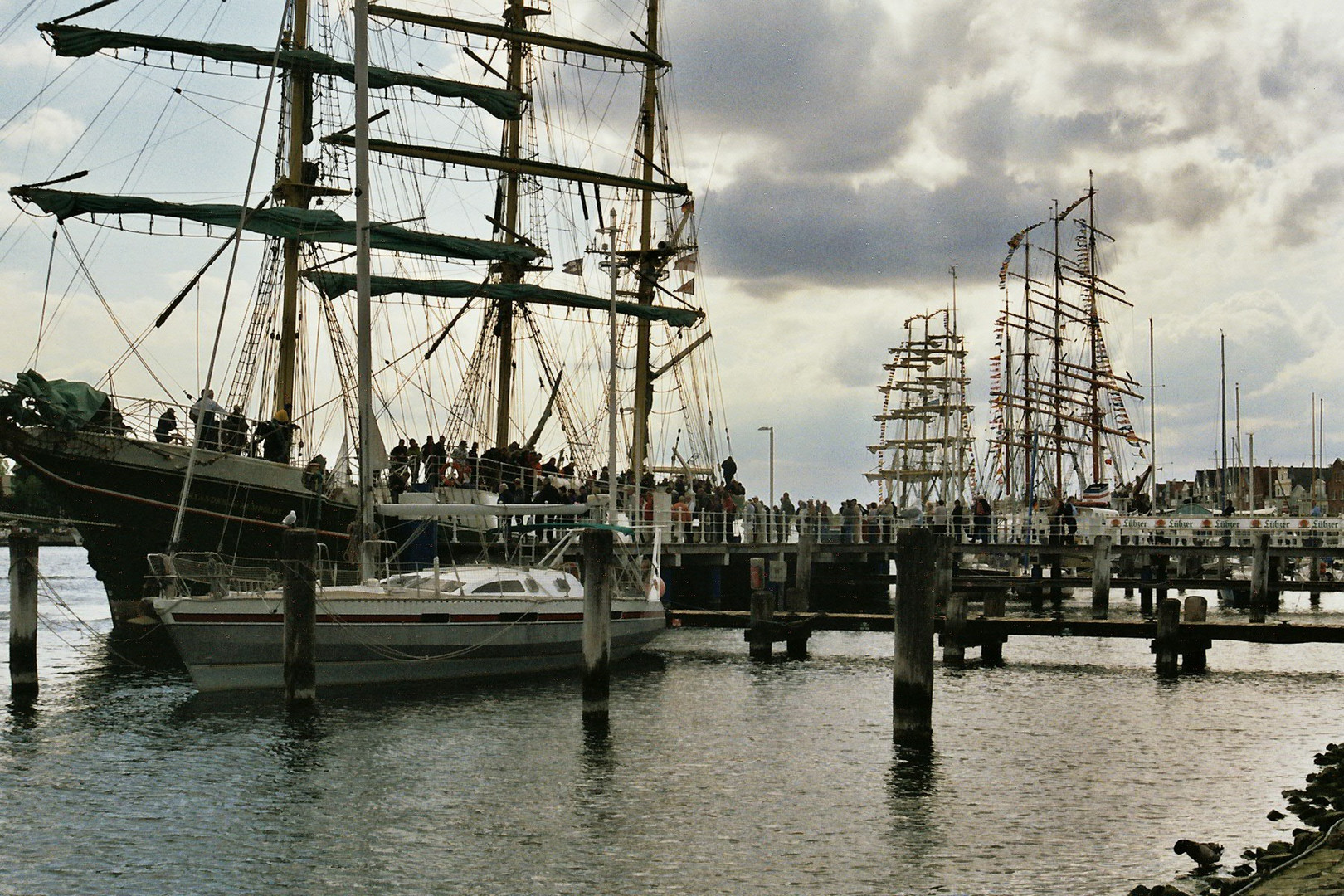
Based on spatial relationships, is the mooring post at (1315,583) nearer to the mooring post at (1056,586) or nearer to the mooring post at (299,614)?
the mooring post at (1056,586)

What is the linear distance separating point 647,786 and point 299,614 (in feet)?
24.8

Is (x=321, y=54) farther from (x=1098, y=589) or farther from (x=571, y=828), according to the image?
(x=571, y=828)

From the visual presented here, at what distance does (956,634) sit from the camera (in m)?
35.1

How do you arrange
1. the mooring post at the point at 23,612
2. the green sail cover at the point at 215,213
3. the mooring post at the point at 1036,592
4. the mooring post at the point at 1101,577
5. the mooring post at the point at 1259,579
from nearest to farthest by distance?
1. the mooring post at the point at 23,612
2. the green sail cover at the point at 215,213
3. the mooring post at the point at 1259,579
4. the mooring post at the point at 1101,577
5. the mooring post at the point at 1036,592

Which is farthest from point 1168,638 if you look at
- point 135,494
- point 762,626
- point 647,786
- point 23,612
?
point 135,494

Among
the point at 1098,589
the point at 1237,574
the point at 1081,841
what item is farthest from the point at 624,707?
the point at 1237,574

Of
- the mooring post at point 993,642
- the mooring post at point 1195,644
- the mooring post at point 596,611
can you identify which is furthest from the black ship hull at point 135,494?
the mooring post at point 1195,644

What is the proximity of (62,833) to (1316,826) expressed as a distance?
14.8 m

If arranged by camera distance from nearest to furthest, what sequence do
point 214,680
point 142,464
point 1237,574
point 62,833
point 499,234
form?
1. point 62,833
2. point 214,680
3. point 142,464
4. point 499,234
5. point 1237,574

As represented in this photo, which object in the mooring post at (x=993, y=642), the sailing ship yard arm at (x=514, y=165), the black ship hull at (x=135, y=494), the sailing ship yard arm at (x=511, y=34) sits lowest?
the mooring post at (x=993, y=642)

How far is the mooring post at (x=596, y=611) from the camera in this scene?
24.8m

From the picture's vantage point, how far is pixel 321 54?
4566cm

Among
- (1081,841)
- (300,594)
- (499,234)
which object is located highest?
(499,234)

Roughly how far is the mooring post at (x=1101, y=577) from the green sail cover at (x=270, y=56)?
79.8 feet
